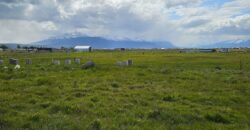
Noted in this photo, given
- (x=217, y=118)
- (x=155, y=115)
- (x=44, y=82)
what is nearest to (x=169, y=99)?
(x=155, y=115)

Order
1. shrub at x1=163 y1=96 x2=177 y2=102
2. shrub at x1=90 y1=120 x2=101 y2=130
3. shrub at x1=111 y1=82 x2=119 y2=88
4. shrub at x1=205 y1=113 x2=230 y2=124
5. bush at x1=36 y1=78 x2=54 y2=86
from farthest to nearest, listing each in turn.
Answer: bush at x1=36 y1=78 x2=54 y2=86 → shrub at x1=111 y1=82 x2=119 y2=88 → shrub at x1=163 y1=96 x2=177 y2=102 → shrub at x1=205 y1=113 x2=230 y2=124 → shrub at x1=90 y1=120 x2=101 y2=130

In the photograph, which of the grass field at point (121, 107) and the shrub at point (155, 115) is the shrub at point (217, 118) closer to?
the grass field at point (121, 107)

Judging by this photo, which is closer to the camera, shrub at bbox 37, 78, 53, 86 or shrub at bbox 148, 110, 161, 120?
shrub at bbox 148, 110, 161, 120

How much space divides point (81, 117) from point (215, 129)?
5.74 metres

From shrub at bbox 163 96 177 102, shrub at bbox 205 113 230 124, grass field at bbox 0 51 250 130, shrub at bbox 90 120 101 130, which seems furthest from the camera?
shrub at bbox 163 96 177 102

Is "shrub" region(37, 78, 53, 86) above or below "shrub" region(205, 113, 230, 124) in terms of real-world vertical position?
above

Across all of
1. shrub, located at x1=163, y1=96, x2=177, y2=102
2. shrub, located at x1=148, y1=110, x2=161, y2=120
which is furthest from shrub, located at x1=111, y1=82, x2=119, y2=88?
shrub, located at x1=148, y1=110, x2=161, y2=120

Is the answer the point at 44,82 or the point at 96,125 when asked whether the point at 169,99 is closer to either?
the point at 96,125

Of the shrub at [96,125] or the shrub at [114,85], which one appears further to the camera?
the shrub at [114,85]

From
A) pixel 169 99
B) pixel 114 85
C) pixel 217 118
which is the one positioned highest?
pixel 114 85

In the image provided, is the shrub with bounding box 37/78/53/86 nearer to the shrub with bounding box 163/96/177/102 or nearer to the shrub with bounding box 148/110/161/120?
the shrub with bounding box 163/96/177/102

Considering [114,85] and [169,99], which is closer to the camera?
[169,99]

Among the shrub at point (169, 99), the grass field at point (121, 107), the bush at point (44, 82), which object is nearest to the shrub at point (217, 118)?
the grass field at point (121, 107)

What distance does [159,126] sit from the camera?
12.7 meters
